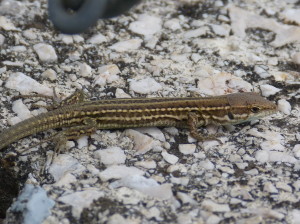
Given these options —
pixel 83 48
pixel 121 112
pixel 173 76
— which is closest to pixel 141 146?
pixel 121 112

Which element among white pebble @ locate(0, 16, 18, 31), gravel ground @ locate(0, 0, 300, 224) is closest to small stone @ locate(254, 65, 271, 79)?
gravel ground @ locate(0, 0, 300, 224)

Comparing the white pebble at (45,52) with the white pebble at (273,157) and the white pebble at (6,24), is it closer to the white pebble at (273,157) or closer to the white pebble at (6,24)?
the white pebble at (6,24)

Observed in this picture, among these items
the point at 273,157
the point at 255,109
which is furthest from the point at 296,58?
the point at 273,157

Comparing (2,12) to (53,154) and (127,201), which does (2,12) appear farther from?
(127,201)

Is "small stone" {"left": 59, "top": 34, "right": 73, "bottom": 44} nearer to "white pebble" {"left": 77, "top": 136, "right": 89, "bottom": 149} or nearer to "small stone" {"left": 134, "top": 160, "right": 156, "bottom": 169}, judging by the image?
"white pebble" {"left": 77, "top": 136, "right": 89, "bottom": 149}

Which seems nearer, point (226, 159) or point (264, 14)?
point (226, 159)

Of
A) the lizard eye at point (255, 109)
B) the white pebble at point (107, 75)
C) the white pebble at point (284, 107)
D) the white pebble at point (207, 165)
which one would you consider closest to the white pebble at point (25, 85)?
the white pebble at point (107, 75)
